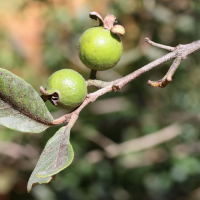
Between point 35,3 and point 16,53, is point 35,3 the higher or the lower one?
the higher one

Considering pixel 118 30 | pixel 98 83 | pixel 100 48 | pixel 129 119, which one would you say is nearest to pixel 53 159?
pixel 98 83

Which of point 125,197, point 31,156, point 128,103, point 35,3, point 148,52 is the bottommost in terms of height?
point 125,197

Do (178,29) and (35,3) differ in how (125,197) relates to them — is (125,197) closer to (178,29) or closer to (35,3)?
(178,29)

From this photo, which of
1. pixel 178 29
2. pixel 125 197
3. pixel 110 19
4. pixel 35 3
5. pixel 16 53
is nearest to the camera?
pixel 110 19

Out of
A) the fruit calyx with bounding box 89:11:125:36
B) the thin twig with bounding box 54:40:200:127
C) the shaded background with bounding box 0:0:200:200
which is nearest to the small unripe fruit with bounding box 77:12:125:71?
the fruit calyx with bounding box 89:11:125:36

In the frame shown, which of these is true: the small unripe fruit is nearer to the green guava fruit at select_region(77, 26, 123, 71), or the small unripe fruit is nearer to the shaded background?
the green guava fruit at select_region(77, 26, 123, 71)

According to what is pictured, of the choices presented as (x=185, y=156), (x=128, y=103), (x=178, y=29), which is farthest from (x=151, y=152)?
(x=178, y=29)
